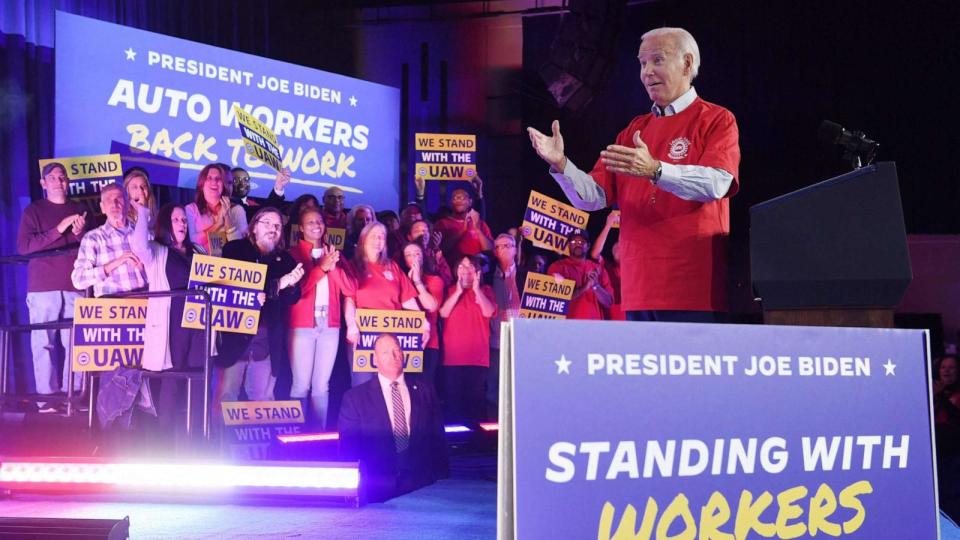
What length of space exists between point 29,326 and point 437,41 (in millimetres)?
6169

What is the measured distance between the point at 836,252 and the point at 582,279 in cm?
528

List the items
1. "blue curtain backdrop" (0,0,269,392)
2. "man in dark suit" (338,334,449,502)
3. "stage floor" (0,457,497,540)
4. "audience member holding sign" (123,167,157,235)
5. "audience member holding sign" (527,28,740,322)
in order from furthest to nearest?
"blue curtain backdrop" (0,0,269,392), "audience member holding sign" (123,167,157,235), "man in dark suit" (338,334,449,502), "stage floor" (0,457,497,540), "audience member holding sign" (527,28,740,322)

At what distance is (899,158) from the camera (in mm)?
8617

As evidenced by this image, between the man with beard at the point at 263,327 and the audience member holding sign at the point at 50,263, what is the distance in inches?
37.7

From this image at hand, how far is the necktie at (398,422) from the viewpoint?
4.34 meters

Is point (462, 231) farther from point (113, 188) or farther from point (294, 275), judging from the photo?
point (113, 188)

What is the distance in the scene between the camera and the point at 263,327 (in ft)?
18.0

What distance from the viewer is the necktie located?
4.34 metres

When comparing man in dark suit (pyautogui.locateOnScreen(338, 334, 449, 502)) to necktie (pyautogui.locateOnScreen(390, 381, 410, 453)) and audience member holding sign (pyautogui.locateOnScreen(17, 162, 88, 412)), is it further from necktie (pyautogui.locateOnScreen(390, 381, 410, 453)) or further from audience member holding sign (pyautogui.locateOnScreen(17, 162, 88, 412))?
audience member holding sign (pyautogui.locateOnScreen(17, 162, 88, 412))

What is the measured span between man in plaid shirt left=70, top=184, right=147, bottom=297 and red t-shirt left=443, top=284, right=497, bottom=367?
7.27 ft

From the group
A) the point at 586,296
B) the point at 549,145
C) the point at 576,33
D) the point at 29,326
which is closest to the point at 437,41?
the point at 576,33

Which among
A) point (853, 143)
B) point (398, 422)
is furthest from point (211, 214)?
point (853, 143)

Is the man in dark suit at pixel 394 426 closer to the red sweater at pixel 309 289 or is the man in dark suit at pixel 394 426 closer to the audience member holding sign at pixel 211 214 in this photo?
the red sweater at pixel 309 289

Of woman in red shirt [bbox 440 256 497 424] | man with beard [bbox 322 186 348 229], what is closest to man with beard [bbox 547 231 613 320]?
woman in red shirt [bbox 440 256 497 424]
